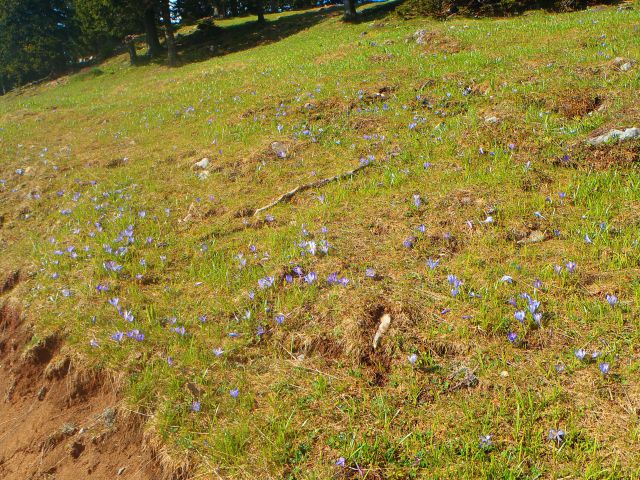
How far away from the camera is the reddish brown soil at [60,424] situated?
334 cm

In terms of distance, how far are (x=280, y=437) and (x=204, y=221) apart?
3.82 meters

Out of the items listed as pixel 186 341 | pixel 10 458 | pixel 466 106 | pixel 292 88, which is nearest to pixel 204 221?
pixel 186 341

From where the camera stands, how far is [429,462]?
280 centimetres

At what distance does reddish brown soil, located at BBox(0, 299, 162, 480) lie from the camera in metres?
3.34

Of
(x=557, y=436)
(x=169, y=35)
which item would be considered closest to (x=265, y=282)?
(x=557, y=436)

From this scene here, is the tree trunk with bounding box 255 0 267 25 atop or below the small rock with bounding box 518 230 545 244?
atop

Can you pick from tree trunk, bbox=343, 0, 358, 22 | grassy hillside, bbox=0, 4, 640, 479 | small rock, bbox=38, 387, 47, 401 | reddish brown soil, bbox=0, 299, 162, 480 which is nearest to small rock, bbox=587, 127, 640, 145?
grassy hillside, bbox=0, 4, 640, 479

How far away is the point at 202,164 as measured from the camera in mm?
8188

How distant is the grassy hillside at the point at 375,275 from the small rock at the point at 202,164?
133 mm

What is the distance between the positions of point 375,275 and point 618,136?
3776 mm

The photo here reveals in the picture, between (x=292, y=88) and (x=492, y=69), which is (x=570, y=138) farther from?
(x=292, y=88)

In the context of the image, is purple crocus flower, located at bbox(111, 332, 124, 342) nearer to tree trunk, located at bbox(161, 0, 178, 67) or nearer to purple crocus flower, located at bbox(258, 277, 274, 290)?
purple crocus flower, located at bbox(258, 277, 274, 290)

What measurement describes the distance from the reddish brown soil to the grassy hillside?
0.19m

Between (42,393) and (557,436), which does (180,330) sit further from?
(557,436)
